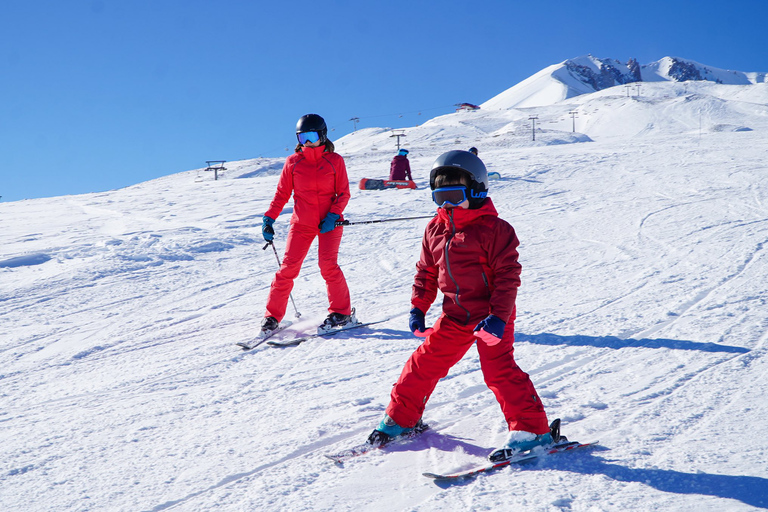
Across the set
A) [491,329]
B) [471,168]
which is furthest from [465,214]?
[491,329]

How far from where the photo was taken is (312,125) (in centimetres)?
492

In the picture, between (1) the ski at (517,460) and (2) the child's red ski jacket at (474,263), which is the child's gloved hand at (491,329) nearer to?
(2) the child's red ski jacket at (474,263)

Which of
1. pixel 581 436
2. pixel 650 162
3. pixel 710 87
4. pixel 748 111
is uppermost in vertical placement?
pixel 710 87

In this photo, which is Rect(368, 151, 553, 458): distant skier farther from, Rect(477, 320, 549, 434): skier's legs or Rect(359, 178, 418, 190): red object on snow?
Rect(359, 178, 418, 190): red object on snow

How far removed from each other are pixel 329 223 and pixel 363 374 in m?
1.52

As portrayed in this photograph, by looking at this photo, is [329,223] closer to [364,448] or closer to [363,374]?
[363,374]

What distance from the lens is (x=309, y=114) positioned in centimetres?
495

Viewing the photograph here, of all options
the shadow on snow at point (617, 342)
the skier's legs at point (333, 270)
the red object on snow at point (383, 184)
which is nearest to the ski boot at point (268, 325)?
the skier's legs at point (333, 270)

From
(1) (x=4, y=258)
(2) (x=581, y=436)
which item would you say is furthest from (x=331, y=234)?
(1) (x=4, y=258)

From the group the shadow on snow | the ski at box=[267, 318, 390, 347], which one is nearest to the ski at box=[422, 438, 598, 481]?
the shadow on snow

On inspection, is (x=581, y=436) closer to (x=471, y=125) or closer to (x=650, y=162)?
(x=650, y=162)

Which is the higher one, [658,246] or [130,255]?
[130,255]

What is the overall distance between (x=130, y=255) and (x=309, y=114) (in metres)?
4.82

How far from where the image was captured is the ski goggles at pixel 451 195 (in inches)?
109
